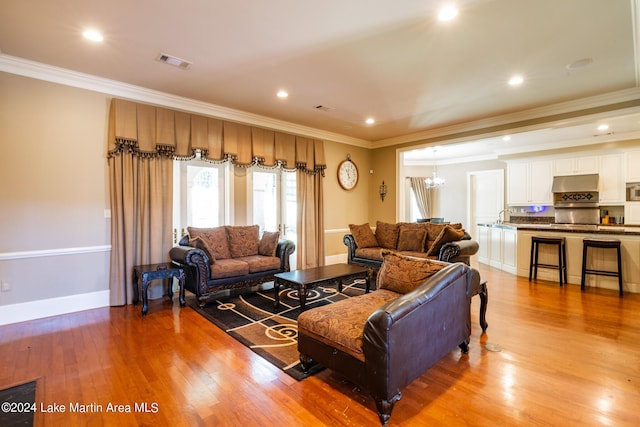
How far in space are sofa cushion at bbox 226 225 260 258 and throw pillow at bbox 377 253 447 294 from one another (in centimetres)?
255

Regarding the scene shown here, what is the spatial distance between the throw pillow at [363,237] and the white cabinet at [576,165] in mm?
5155

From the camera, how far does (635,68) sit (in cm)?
346

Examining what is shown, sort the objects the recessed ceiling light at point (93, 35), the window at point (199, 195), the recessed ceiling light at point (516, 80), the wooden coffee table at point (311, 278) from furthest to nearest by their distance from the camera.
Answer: the window at point (199, 195) < the recessed ceiling light at point (516, 80) < the wooden coffee table at point (311, 278) < the recessed ceiling light at point (93, 35)

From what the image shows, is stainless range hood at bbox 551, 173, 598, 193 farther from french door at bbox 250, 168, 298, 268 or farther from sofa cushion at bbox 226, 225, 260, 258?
sofa cushion at bbox 226, 225, 260, 258

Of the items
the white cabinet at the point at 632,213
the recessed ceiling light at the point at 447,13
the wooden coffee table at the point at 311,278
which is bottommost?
the wooden coffee table at the point at 311,278

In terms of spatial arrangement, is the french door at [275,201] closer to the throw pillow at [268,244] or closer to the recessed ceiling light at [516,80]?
the throw pillow at [268,244]

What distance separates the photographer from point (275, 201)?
18.9 feet

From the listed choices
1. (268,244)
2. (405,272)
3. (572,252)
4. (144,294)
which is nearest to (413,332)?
(405,272)

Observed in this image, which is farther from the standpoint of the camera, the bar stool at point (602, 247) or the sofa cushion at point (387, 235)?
the sofa cushion at point (387, 235)

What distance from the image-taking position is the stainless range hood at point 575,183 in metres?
6.74

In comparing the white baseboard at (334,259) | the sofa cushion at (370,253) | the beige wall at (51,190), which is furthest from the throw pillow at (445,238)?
the beige wall at (51,190)

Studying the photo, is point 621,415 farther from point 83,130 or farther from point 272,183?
point 83,130

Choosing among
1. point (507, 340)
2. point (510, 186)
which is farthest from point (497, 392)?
point (510, 186)

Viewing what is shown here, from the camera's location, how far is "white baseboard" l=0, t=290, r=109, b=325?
331 cm
